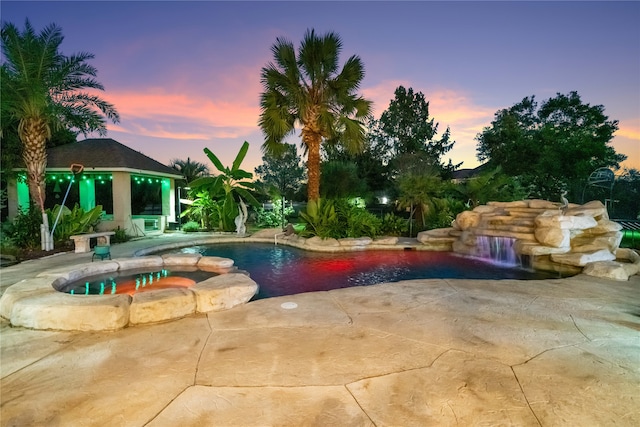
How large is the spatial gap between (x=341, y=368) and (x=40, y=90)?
10.9m

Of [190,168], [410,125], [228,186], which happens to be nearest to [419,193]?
[228,186]

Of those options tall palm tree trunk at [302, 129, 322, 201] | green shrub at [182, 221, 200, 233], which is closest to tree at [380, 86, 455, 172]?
tall palm tree trunk at [302, 129, 322, 201]

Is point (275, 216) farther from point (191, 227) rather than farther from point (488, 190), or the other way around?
point (488, 190)

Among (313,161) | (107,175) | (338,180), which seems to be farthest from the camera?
(338,180)

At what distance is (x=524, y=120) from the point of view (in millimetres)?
24719

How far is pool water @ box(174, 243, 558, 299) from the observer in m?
6.21

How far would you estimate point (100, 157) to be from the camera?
38.3 feet

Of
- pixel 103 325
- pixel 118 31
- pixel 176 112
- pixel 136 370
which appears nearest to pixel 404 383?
pixel 136 370

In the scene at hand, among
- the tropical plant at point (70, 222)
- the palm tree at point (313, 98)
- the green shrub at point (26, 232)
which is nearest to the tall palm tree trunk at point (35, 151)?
the tropical plant at point (70, 222)

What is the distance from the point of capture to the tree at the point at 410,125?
3009 centimetres

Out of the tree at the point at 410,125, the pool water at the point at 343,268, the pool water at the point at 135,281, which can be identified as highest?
the tree at the point at 410,125

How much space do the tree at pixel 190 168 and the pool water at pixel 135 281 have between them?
13564 millimetres

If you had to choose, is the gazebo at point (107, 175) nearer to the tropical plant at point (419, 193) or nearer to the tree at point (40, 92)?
the tree at point (40, 92)

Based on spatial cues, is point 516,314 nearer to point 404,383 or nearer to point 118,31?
point 404,383
